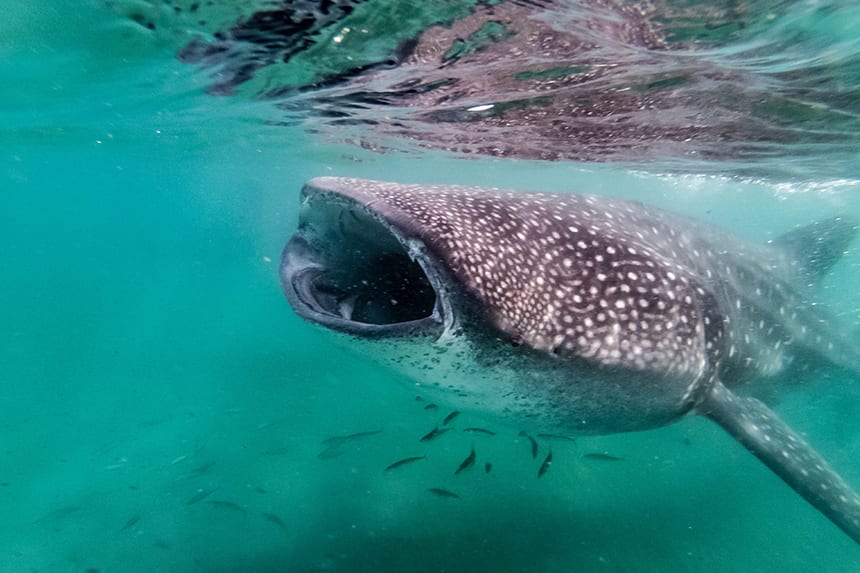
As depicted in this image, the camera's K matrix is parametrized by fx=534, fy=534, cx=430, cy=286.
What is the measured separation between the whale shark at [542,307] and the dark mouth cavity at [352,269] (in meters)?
0.01

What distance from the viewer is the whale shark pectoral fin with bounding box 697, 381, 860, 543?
A: 4441 millimetres

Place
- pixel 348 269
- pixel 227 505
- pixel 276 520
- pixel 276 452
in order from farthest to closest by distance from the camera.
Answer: pixel 276 452 < pixel 227 505 < pixel 276 520 < pixel 348 269

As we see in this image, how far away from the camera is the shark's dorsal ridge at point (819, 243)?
7.57 m

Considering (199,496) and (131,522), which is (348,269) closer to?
(199,496)

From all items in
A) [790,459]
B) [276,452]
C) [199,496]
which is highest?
[790,459]

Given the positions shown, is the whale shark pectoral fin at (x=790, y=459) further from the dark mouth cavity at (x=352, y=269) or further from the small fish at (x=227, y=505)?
the small fish at (x=227, y=505)

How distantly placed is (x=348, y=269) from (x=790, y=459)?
411 cm

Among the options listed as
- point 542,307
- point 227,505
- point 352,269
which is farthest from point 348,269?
point 227,505

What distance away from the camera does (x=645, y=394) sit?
3.92 meters

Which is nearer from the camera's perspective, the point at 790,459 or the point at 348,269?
the point at 348,269

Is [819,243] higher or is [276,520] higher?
[819,243]

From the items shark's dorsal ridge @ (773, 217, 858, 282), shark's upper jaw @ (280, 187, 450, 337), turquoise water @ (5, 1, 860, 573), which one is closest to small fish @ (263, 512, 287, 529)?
turquoise water @ (5, 1, 860, 573)

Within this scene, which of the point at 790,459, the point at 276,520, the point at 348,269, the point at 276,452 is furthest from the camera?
the point at 276,452

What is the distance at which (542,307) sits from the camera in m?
3.18
